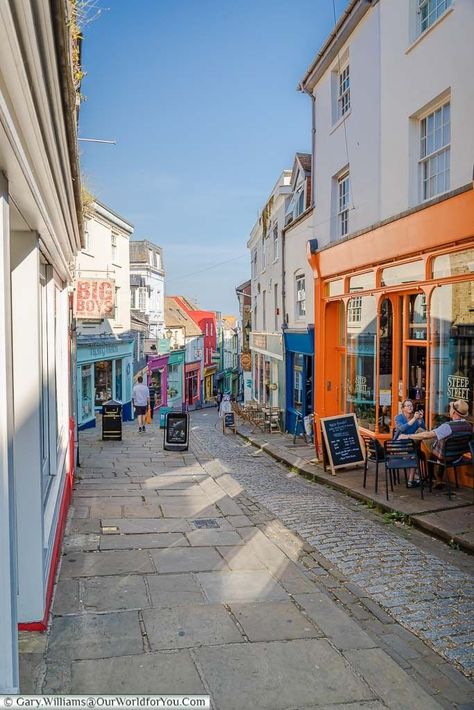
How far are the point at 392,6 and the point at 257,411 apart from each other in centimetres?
1451

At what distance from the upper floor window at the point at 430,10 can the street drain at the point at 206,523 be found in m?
8.34

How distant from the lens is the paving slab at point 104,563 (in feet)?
18.9

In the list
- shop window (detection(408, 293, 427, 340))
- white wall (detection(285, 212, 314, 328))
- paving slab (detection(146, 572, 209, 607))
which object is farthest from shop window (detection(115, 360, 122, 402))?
paving slab (detection(146, 572, 209, 607))

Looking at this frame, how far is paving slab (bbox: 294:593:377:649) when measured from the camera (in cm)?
452

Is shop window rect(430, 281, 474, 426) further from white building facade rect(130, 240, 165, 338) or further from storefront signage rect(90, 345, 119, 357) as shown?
white building facade rect(130, 240, 165, 338)

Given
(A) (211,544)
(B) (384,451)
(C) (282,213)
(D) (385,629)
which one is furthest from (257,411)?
(D) (385,629)

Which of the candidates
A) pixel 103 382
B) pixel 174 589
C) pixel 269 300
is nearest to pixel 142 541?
pixel 174 589

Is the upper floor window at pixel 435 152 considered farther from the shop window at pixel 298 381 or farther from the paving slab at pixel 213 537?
the shop window at pixel 298 381

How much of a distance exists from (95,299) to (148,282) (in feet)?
70.7

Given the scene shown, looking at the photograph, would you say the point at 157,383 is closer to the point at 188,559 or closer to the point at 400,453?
the point at 400,453

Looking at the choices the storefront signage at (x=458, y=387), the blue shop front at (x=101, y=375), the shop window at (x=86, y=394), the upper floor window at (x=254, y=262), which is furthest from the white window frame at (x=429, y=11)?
the upper floor window at (x=254, y=262)

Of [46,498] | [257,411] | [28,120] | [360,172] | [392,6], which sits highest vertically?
[392,6]

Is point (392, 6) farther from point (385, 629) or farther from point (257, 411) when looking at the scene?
point (257, 411)

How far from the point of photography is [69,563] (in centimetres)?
599
